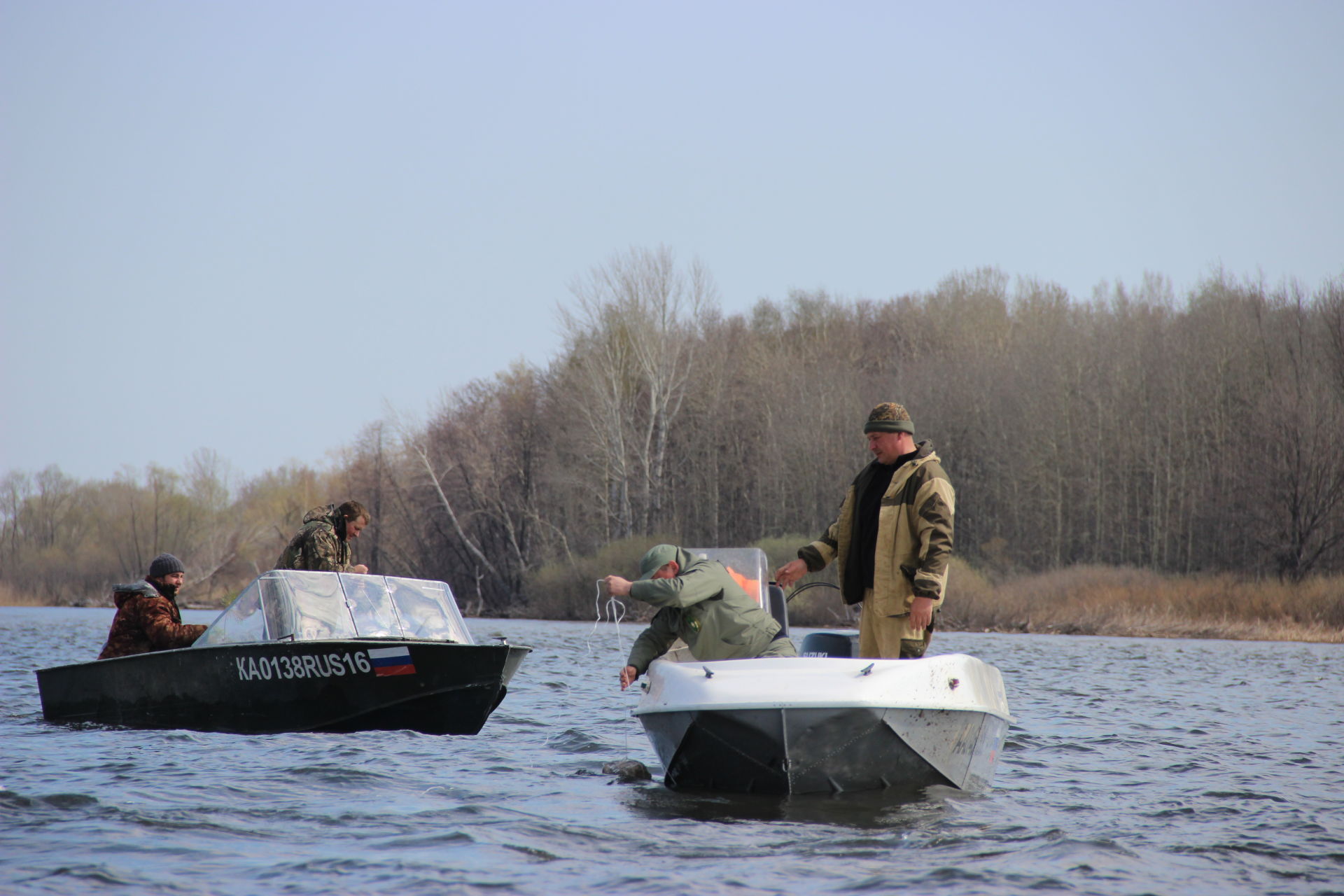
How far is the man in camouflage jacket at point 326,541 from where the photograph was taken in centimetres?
1148

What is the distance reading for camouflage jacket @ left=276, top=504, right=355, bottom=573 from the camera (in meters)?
11.5

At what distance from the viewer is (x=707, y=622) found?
7.85 metres

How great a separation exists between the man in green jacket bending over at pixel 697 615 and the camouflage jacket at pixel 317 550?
4343mm

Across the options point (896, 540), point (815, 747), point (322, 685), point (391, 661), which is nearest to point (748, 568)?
point (896, 540)

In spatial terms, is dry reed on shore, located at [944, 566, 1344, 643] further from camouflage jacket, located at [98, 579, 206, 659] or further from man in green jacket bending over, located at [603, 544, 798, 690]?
camouflage jacket, located at [98, 579, 206, 659]

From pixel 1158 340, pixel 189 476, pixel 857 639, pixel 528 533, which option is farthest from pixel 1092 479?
pixel 189 476

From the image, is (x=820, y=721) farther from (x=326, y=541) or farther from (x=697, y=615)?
(x=326, y=541)

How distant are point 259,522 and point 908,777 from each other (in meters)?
58.5

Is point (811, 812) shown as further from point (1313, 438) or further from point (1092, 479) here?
point (1092, 479)

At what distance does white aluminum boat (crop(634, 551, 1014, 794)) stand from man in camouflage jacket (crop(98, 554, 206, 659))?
5408 millimetres


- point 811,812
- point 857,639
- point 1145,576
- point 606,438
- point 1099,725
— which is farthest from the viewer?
point 606,438

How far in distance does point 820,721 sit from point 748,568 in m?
2.70

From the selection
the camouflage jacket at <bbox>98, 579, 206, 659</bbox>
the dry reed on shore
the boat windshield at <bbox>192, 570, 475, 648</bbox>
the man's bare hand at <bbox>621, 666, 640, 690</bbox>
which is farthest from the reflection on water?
the dry reed on shore

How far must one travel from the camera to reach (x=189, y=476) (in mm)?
69938
